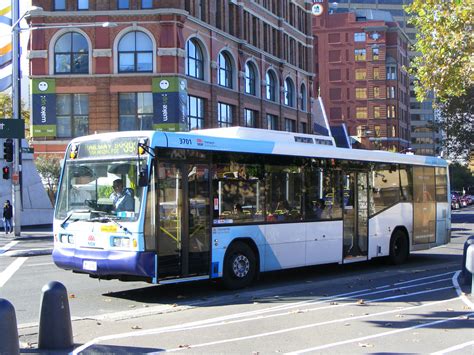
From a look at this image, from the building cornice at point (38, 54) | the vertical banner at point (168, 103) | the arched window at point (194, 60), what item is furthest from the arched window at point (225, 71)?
the building cornice at point (38, 54)

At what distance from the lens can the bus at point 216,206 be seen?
10094mm

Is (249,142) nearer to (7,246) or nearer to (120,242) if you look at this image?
(120,242)

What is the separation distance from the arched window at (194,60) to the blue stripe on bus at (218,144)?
33807mm

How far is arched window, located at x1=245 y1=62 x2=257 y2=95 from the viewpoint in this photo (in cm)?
5306

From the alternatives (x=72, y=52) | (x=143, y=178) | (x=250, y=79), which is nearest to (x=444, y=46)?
(x=143, y=178)

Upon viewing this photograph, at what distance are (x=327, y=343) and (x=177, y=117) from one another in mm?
36740

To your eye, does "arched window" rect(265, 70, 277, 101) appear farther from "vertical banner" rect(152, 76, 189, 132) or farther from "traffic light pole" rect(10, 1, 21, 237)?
"traffic light pole" rect(10, 1, 21, 237)

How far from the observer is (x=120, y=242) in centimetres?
1004

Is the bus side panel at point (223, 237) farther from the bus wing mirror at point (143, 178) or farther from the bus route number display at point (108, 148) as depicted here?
the bus route number display at point (108, 148)

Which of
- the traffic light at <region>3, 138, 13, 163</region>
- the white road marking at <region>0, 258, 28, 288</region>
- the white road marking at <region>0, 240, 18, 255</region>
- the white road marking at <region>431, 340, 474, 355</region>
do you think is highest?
the traffic light at <region>3, 138, 13, 163</region>

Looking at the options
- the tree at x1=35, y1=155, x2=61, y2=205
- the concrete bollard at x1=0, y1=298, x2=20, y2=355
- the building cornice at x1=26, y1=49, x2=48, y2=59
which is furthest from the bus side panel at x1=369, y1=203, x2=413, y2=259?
the building cornice at x1=26, y1=49, x2=48, y2=59

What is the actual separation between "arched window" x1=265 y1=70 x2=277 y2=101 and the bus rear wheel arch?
1612 inches

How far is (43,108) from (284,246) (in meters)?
35.6

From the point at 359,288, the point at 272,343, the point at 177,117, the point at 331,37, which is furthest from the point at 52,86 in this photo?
the point at 331,37
